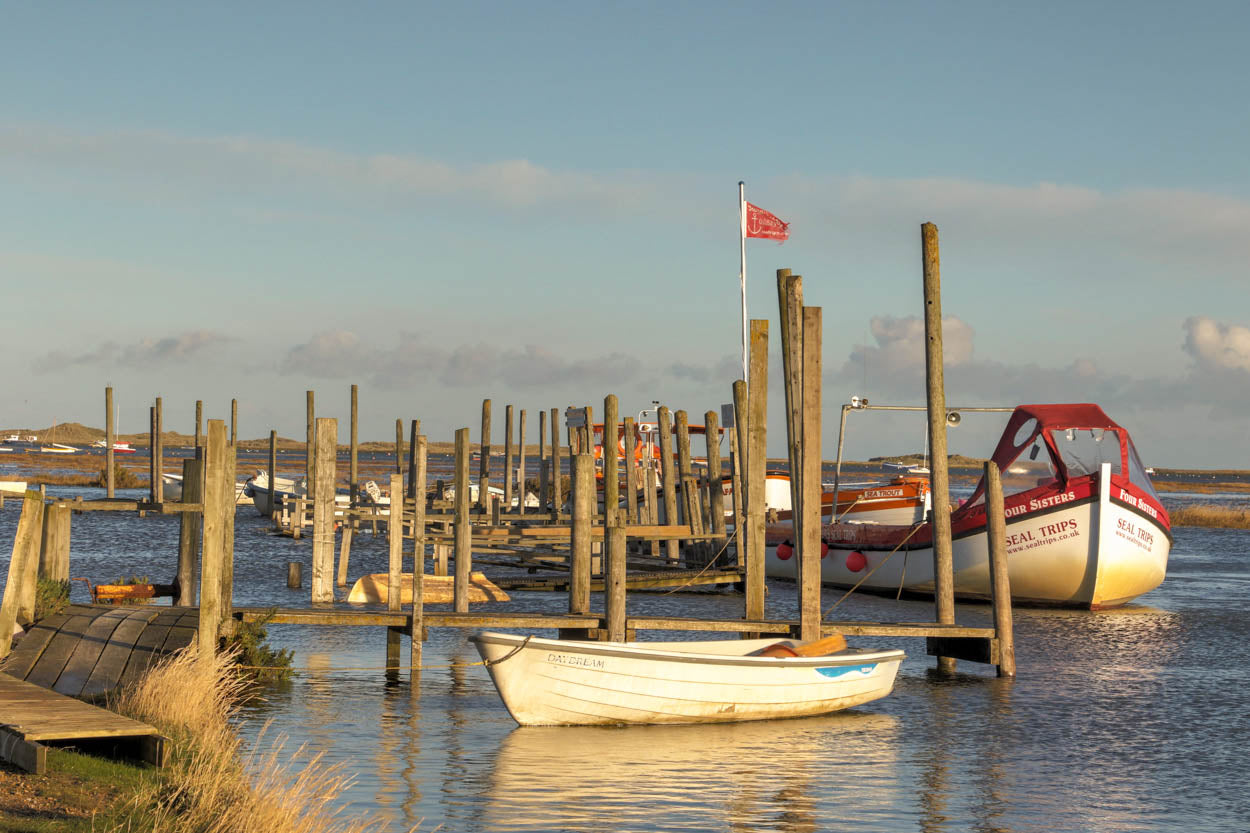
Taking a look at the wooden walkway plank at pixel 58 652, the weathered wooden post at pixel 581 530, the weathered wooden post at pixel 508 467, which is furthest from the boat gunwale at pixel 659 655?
the weathered wooden post at pixel 508 467

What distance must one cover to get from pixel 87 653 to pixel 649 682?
20.3ft

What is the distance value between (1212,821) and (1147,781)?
4.90 ft

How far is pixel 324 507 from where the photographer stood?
19219 mm

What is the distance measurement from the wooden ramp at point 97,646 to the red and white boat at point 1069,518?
14.9m

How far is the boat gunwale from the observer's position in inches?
564

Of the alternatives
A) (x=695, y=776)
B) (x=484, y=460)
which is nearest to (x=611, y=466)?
(x=695, y=776)

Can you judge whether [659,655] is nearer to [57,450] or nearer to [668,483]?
[668,483]

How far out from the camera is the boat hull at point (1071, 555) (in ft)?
88.0

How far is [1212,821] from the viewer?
11.5 metres

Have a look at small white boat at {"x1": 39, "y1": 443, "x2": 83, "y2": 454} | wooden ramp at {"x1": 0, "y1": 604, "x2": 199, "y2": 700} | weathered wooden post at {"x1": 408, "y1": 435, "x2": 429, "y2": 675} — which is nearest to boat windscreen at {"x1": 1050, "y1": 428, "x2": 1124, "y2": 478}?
weathered wooden post at {"x1": 408, "y1": 435, "x2": 429, "y2": 675}

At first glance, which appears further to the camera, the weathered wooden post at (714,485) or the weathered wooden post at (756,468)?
the weathered wooden post at (714,485)

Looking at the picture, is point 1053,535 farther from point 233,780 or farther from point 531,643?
point 233,780

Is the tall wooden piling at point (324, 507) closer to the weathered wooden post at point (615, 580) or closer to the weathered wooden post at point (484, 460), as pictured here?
the weathered wooden post at point (615, 580)

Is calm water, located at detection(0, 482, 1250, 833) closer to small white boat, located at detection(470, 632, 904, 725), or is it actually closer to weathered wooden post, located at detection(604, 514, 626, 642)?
small white boat, located at detection(470, 632, 904, 725)
